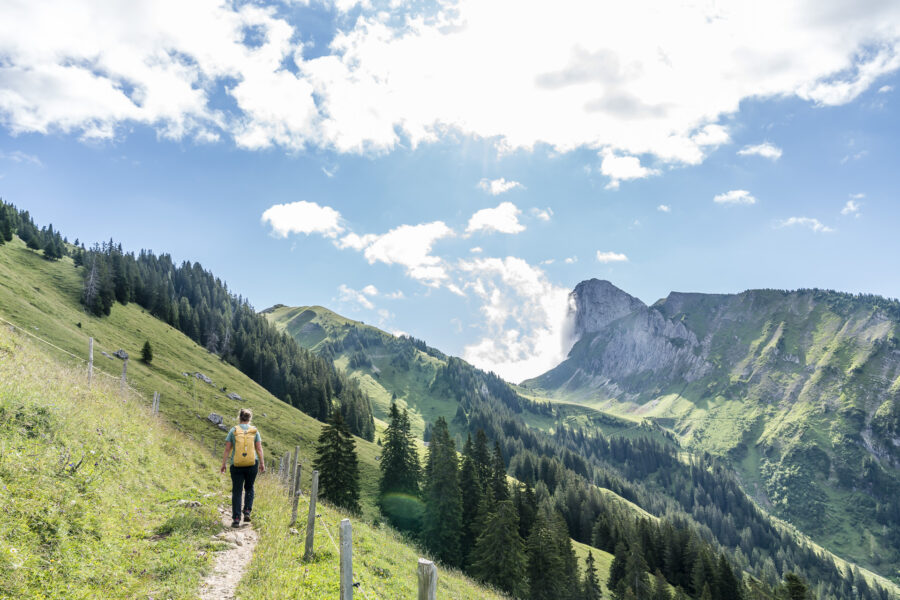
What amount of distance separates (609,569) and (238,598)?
288 feet

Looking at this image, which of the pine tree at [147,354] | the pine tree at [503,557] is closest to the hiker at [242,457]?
the pine tree at [503,557]

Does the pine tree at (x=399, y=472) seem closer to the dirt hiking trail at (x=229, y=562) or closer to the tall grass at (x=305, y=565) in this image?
the tall grass at (x=305, y=565)

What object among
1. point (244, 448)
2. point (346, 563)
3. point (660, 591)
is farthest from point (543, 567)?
point (346, 563)

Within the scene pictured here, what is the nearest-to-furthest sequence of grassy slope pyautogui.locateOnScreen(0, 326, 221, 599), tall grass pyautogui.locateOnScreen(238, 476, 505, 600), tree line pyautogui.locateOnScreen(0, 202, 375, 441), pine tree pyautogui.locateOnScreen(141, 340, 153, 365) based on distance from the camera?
grassy slope pyautogui.locateOnScreen(0, 326, 221, 599), tall grass pyautogui.locateOnScreen(238, 476, 505, 600), pine tree pyautogui.locateOnScreen(141, 340, 153, 365), tree line pyautogui.locateOnScreen(0, 202, 375, 441)

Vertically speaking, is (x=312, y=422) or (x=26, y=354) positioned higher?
(x=26, y=354)

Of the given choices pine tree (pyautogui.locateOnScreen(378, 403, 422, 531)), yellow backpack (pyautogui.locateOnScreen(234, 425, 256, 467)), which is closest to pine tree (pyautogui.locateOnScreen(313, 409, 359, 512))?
pine tree (pyautogui.locateOnScreen(378, 403, 422, 531))

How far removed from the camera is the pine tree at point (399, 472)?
217 feet

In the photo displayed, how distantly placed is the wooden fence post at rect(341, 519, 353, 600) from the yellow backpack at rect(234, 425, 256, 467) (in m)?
7.32

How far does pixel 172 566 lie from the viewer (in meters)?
10.8

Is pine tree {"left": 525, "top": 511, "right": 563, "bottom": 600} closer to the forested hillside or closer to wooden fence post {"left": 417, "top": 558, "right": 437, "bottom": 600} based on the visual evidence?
the forested hillside

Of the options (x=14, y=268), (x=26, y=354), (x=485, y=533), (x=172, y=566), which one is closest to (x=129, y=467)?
(x=172, y=566)

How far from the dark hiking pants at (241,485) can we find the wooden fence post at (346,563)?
7835 mm

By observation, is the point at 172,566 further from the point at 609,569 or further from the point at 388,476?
the point at 609,569

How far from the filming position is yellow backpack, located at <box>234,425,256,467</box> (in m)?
13.9
